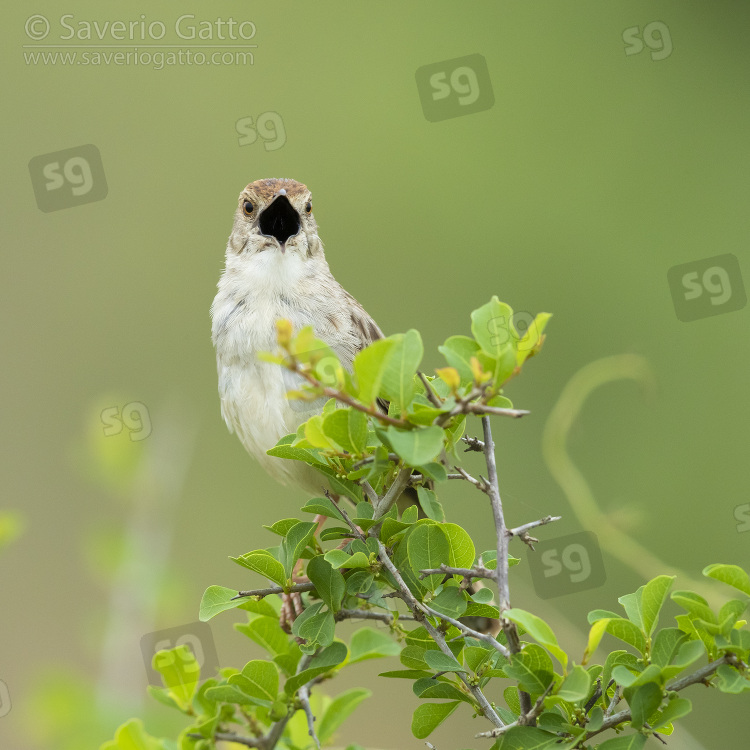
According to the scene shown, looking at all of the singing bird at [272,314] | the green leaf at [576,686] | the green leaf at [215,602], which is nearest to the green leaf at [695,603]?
the green leaf at [576,686]

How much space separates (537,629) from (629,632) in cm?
23

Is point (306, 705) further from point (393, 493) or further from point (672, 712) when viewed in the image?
point (672, 712)

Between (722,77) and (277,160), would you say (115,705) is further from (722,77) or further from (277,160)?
(722,77)

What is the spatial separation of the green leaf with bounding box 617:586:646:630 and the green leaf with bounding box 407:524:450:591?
0.30m

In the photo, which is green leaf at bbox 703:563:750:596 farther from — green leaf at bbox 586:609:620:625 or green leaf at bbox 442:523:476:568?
green leaf at bbox 442:523:476:568

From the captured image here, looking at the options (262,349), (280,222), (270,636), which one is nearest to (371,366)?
(270,636)

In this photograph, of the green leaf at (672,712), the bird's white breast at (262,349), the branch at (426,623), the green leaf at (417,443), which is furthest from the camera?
the bird's white breast at (262,349)

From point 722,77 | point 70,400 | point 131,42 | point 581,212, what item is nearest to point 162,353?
point 70,400

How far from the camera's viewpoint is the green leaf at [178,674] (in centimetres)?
158

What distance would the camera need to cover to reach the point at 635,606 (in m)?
1.50

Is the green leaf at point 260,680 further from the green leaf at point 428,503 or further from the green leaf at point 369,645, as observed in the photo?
the green leaf at point 428,503

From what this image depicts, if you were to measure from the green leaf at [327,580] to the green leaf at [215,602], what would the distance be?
14 cm

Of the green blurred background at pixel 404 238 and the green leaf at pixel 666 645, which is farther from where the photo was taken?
the green blurred background at pixel 404 238

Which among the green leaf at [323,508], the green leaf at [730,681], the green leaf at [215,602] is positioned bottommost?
the green leaf at [730,681]
